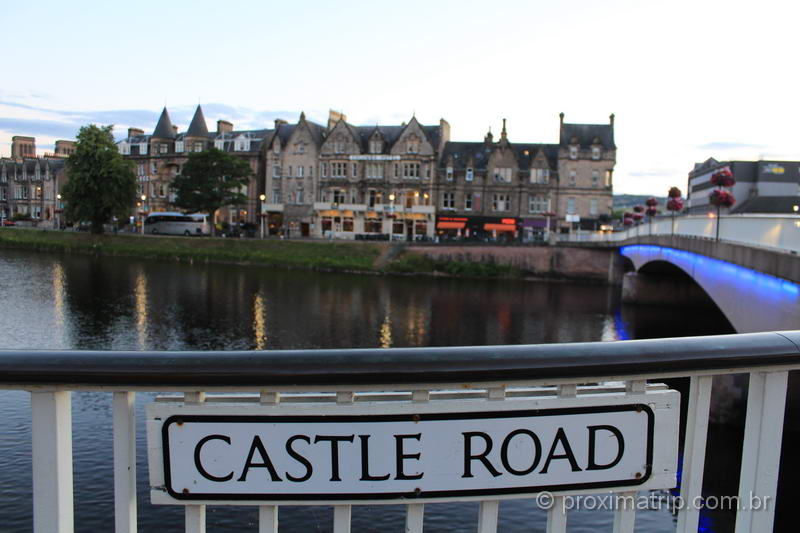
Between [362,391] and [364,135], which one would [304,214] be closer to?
[364,135]

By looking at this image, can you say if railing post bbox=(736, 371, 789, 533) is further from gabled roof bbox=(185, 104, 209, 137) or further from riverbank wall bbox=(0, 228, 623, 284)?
gabled roof bbox=(185, 104, 209, 137)

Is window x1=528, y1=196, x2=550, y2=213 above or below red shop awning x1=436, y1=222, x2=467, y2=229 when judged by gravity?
above

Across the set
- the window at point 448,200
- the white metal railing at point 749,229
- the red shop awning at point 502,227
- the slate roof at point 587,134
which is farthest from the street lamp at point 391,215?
the white metal railing at point 749,229

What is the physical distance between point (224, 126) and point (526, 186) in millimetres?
38650

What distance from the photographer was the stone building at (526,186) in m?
65.9

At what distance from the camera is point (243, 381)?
6.64ft

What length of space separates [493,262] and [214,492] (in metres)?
55.1

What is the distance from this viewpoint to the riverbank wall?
55.2 meters

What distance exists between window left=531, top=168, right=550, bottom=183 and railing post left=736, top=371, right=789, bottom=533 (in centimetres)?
6633

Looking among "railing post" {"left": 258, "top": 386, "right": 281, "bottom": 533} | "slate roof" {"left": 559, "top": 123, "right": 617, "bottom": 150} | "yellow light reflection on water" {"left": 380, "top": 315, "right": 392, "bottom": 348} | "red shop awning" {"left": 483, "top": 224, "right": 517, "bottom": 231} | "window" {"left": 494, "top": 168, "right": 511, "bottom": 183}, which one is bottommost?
"yellow light reflection on water" {"left": 380, "top": 315, "right": 392, "bottom": 348}

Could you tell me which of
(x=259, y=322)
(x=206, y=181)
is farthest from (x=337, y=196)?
(x=259, y=322)

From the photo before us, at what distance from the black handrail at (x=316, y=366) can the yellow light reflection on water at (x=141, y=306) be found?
2122cm

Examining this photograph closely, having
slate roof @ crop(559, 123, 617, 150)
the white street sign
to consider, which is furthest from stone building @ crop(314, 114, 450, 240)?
the white street sign

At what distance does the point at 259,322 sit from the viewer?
1141 inches
